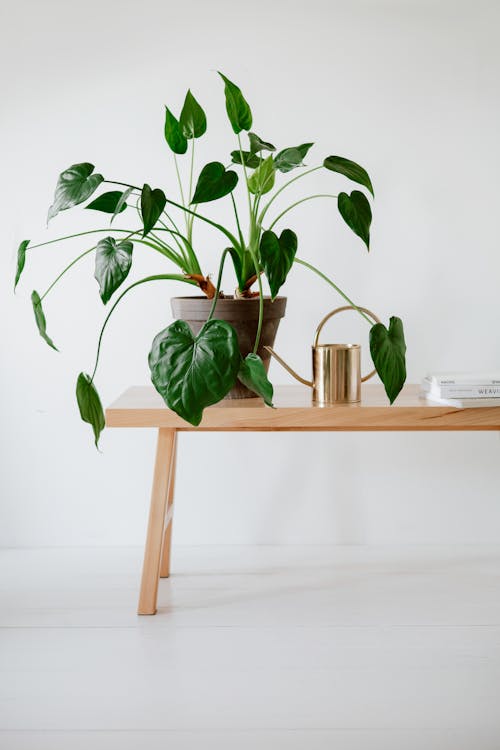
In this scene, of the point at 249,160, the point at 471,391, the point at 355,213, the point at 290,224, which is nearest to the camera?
the point at 355,213

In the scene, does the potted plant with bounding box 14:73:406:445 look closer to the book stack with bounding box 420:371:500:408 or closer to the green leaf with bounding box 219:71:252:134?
the green leaf with bounding box 219:71:252:134

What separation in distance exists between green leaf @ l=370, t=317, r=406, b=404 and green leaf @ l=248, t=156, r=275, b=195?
1.43 ft

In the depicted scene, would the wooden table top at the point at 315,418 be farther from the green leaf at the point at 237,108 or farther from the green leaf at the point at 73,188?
the green leaf at the point at 237,108

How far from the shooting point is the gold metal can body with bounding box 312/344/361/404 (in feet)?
5.97

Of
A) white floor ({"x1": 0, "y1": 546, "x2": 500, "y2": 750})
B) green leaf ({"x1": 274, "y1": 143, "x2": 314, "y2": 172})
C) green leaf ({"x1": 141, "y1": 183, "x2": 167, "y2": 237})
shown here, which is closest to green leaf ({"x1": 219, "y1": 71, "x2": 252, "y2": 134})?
green leaf ({"x1": 274, "y1": 143, "x2": 314, "y2": 172})

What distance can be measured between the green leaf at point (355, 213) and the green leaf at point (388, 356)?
0.19m

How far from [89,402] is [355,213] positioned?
0.65 metres

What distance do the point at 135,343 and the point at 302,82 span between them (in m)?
0.82

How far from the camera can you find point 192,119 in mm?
1766

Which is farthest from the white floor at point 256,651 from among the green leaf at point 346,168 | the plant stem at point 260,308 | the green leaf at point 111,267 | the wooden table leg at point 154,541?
the green leaf at point 346,168

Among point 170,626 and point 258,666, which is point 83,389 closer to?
point 170,626

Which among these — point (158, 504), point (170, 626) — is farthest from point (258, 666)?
point (158, 504)

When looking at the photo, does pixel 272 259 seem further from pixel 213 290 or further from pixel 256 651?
pixel 256 651

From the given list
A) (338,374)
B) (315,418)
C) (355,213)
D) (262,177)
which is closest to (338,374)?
(338,374)
